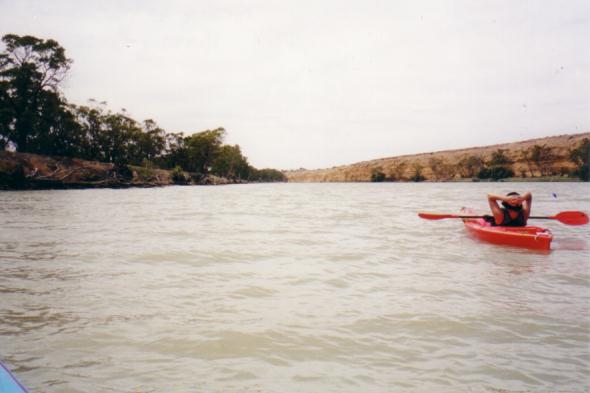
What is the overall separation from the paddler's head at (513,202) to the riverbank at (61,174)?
1600 inches

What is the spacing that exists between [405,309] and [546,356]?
1.61 metres

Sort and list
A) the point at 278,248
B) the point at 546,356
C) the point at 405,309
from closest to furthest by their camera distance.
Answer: the point at 546,356, the point at 405,309, the point at 278,248

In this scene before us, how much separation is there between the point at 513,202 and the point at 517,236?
0.93 metres

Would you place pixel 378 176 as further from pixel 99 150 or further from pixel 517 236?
pixel 517 236

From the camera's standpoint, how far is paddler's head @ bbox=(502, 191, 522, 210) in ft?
31.6

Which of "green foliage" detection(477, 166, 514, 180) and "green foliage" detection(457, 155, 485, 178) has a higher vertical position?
"green foliage" detection(457, 155, 485, 178)

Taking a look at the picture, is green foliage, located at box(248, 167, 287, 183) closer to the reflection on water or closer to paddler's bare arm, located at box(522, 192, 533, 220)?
paddler's bare arm, located at box(522, 192, 533, 220)

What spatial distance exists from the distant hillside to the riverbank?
79453 mm

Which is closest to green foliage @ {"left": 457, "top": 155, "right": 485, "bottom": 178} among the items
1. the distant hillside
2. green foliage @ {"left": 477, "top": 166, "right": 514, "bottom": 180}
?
the distant hillside

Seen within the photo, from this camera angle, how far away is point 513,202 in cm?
969

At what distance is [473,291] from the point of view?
19.1ft

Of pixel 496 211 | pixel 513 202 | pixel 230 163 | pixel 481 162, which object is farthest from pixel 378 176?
pixel 513 202

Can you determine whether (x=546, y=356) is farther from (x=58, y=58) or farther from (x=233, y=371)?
(x=58, y=58)

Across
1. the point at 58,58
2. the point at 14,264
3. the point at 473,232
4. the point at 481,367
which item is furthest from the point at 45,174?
the point at 481,367
